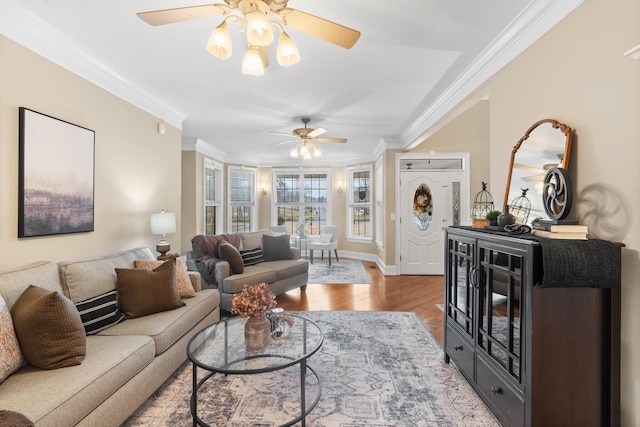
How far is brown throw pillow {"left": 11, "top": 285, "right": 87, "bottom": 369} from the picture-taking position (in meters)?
1.64

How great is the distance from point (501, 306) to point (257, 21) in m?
2.05

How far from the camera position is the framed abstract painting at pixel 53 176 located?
7.31ft

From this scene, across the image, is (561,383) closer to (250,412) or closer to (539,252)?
(539,252)

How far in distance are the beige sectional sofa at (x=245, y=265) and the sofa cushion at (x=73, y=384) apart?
182cm

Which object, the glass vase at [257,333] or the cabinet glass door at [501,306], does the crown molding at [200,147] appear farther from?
the cabinet glass door at [501,306]

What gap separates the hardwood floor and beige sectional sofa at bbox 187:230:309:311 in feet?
0.91

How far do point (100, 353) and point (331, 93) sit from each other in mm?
3120

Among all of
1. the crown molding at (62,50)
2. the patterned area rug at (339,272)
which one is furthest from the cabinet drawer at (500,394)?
the crown molding at (62,50)

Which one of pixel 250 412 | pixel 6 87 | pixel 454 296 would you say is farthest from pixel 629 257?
pixel 6 87

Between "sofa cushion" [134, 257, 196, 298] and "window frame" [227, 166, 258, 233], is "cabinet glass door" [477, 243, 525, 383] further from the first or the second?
"window frame" [227, 166, 258, 233]

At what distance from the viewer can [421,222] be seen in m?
5.93

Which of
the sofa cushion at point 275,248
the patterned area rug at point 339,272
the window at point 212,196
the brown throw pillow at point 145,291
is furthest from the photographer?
the window at point 212,196

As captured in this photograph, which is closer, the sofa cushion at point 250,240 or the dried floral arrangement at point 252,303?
the dried floral arrangement at point 252,303

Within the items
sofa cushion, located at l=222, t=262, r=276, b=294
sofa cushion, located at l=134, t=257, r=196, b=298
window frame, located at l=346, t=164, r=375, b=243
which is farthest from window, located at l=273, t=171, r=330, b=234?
sofa cushion, located at l=134, t=257, r=196, b=298
